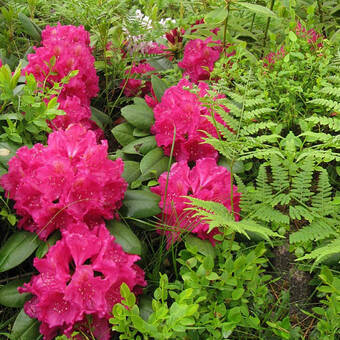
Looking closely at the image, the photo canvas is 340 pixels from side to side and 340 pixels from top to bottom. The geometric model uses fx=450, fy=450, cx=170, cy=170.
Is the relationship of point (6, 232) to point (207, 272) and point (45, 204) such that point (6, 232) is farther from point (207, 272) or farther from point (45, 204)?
point (207, 272)

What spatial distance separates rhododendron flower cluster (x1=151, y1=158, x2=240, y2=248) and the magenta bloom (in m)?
0.93

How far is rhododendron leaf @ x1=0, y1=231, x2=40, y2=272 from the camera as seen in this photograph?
5.90 ft

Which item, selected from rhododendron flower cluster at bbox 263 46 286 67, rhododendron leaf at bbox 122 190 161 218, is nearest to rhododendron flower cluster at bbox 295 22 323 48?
rhododendron flower cluster at bbox 263 46 286 67

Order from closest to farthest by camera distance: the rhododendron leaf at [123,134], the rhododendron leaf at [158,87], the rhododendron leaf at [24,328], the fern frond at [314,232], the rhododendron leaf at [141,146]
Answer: the fern frond at [314,232] < the rhododendron leaf at [24,328] < the rhododendron leaf at [141,146] < the rhododendron leaf at [123,134] < the rhododendron leaf at [158,87]

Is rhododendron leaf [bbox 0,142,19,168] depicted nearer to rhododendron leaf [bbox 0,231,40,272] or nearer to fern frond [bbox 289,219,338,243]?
rhododendron leaf [bbox 0,231,40,272]

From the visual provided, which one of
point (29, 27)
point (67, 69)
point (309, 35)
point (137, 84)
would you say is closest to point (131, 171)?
point (67, 69)

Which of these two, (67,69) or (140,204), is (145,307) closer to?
(140,204)

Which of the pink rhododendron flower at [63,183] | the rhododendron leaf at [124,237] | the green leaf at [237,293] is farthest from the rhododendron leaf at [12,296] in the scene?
the green leaf at [237,293]

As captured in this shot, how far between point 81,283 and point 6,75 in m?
1.03

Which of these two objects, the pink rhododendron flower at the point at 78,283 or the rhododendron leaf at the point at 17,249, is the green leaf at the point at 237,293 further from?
the rhododendron leaf at the point at 17,249

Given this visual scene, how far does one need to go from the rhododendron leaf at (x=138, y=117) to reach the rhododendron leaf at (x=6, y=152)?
2.07 ft

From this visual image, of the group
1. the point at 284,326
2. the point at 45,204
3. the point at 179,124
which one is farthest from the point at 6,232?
the point at 284,326

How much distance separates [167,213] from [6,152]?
771mm

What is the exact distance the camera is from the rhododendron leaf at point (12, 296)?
1.80m
